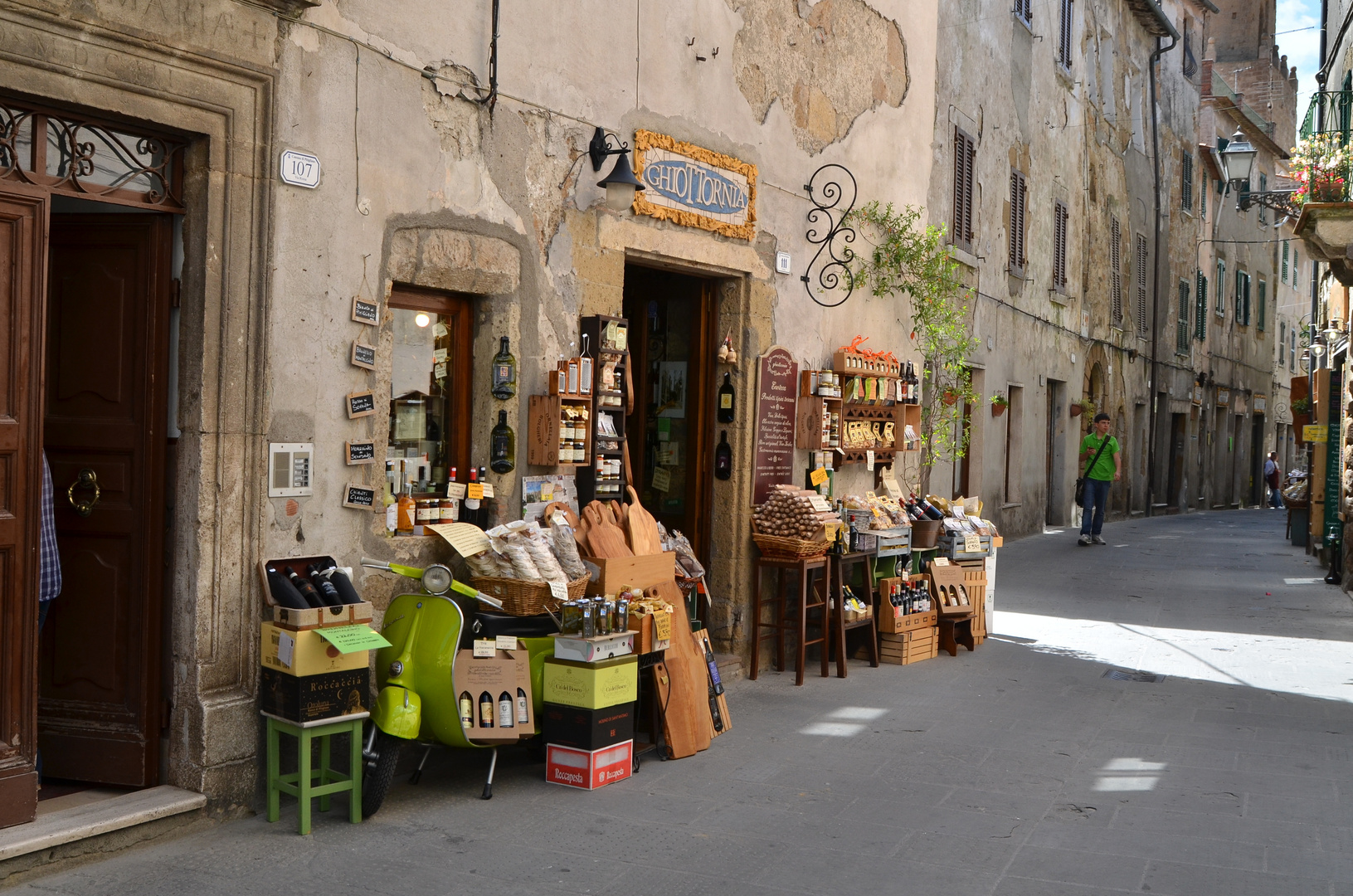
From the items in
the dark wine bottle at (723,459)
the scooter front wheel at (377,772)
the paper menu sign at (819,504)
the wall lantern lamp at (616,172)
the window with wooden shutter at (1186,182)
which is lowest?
the scooter front wheel at (377,772)

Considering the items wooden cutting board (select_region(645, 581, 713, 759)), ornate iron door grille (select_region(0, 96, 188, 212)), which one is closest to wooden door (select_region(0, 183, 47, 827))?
ornate iron door grille (select_region(0, 96, 188, 212))

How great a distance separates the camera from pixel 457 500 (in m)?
5.83

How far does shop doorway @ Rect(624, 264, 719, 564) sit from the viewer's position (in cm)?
786

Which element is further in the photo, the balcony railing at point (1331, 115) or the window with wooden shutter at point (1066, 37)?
the window with wooden shutter at point (1066, 37)

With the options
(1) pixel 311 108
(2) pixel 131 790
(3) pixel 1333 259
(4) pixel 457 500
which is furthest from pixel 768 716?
(3) pixel 1333 259

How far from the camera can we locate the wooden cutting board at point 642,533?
20.2ft

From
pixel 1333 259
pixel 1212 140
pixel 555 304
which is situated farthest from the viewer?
pixel 1212 140

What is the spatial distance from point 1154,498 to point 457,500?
21.5 meters

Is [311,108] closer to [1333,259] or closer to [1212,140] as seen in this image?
[1333,259]

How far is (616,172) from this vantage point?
20.5 ft

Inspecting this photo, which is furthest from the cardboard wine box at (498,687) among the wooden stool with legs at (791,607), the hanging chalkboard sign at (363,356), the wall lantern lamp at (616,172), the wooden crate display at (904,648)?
the wooden crate display at (904,648)

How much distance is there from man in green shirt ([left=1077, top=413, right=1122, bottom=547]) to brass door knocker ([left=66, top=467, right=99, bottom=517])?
520 inches

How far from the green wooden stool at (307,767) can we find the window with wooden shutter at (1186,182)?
23.7 metres

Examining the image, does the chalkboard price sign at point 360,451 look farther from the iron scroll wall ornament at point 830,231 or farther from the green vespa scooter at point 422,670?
the iron scroll wall ornament at point 830,231
